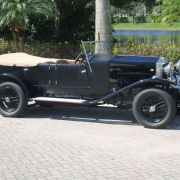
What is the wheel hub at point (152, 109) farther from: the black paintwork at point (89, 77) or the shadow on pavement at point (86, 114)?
the shadow on pavement at point (86, 114)

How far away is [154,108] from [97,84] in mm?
1149

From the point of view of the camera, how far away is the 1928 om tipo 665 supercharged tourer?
8.13 meters

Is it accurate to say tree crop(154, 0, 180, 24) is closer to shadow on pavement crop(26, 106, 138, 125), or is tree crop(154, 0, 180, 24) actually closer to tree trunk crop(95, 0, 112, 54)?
tree trunk crop(95, 0, 112, 54)

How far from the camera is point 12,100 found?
30.0ft

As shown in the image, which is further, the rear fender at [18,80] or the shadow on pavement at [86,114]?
the rear fender at [18,80]

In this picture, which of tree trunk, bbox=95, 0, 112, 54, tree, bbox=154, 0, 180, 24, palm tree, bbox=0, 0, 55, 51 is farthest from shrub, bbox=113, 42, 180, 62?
palm tree, bbox=0, 0, 55, 51

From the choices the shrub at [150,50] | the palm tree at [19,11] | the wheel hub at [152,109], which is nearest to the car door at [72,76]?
the wheel hub at [152,109]

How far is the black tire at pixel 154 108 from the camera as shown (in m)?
7.98

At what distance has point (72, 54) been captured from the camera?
52.7 ft

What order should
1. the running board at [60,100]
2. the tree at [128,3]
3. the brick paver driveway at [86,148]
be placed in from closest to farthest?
1. the brick paver driveway at [86,148]
2. the running board at [60,100]
3. the tree at [128,3]

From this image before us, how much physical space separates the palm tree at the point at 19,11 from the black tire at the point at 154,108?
7542mm

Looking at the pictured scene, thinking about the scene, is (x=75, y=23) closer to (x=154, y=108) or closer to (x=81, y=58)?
(x=81, y=58)

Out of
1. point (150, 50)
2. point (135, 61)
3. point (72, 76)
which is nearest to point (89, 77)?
point (72, 76)

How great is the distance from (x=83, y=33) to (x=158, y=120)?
1143 centimetres
